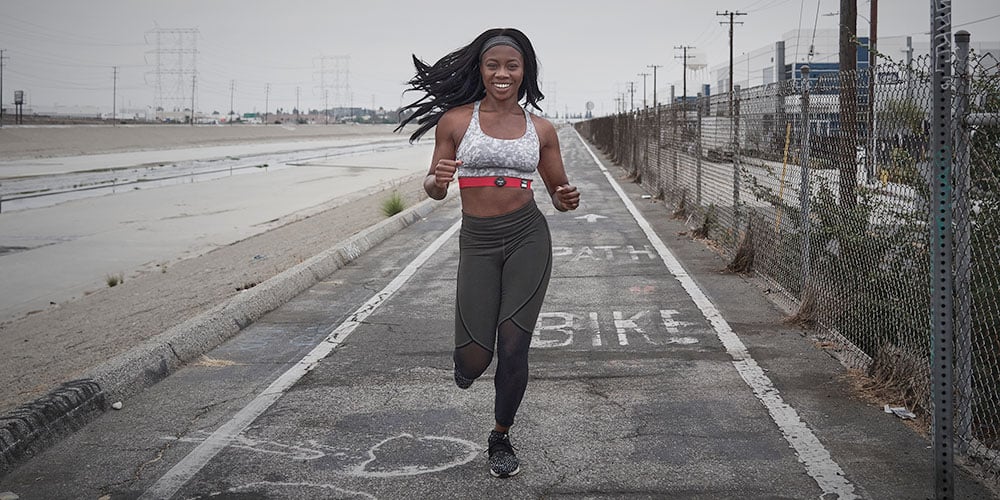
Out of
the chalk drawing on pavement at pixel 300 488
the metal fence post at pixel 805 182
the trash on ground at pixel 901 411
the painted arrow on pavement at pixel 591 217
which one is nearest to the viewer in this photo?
the chalk drawing on pavement at pixel 300 488

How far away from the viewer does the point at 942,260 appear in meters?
4.53

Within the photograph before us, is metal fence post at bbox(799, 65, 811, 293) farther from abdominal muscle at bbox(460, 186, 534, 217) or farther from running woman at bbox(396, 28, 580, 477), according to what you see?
abdominal muscle at bbox(460, 186, 534, 217)

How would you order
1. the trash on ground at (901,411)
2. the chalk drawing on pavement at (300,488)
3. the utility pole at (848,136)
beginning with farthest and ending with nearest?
the utility pole at (848,136)
the trash on ground at (901,411)
the chalk drawing on pavement at (300,488)

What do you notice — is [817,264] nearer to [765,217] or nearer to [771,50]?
[765,217]

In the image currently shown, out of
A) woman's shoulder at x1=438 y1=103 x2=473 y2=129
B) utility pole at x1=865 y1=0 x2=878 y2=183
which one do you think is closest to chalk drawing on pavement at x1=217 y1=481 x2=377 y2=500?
woman's shoulder at x1=438 y1=103 x2=473 y2=129

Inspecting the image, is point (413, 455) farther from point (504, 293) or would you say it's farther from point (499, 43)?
point (499, 43)

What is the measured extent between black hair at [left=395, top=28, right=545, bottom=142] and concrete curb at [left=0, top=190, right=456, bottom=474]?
264 cm

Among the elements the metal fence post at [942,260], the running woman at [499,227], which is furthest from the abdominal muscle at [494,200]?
the metal fence post at [942,260]

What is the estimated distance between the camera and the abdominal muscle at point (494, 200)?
16.5ft

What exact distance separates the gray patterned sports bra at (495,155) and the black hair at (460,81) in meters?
0.40

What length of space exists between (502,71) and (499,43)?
179 mm

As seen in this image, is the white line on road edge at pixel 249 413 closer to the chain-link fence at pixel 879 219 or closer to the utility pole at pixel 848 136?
the chain-link fence at pixel 879 219

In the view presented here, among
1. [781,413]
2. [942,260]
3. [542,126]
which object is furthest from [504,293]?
[781,413]

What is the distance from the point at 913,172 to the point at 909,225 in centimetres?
35
